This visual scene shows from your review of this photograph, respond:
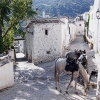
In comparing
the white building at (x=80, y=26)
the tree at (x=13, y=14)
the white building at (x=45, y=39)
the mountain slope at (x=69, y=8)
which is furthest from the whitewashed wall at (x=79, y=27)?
the mountain slope at (x=69, y=8)

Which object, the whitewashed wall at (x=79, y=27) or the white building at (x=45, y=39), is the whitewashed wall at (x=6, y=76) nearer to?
the white building at (x=45, y=39)

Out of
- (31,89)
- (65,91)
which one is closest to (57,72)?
(65,91)

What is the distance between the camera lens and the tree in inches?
863

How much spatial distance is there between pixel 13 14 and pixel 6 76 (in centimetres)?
1114

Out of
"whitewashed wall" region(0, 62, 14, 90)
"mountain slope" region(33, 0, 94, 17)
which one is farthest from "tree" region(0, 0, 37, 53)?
"mountain slope" region(33, 0, 94, 17)

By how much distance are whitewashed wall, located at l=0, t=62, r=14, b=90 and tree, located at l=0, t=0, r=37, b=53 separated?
27.8 feet

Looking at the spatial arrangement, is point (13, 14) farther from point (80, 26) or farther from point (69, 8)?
point (69, 8)

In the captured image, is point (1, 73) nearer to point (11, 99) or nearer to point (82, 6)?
point (11, 99)

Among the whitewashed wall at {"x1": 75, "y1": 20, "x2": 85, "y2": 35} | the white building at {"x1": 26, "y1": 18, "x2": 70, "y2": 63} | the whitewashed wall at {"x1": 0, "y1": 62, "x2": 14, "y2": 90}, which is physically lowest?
the whitewashed wall at {"x1": 0, "y1": 62, "x2": 14, "y2": 90}

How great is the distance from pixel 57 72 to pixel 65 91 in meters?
1.24

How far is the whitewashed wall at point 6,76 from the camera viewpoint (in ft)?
43.2

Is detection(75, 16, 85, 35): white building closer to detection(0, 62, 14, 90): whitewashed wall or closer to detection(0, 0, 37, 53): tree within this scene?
detection(0, 0, 37, 53): tree

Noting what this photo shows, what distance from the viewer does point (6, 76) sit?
13.5 m

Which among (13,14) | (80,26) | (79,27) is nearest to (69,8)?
(79,27)
